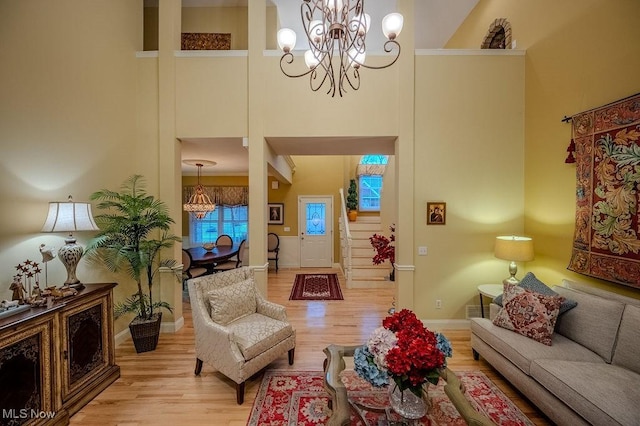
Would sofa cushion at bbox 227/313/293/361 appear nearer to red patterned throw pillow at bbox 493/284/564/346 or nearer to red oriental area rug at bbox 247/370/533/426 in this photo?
red oriental area rug at bbox 247/370/533/426

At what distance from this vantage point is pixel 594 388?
1634mm

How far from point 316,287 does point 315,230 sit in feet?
7.83

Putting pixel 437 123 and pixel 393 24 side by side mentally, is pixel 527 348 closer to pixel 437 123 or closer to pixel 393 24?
pixel 437 123

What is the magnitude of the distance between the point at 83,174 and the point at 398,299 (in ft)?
12.9

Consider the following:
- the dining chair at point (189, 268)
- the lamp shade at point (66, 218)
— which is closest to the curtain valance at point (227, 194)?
the dining chair at point (189, 268)

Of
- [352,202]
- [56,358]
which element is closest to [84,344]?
[56,358]

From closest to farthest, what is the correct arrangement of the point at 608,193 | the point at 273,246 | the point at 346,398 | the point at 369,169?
the point at 346,398 → the point at 608,193 → the point at 273,246 → the point at 369,169

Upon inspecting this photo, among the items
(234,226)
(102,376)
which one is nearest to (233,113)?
(102,376)

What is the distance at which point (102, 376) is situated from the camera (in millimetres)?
2301

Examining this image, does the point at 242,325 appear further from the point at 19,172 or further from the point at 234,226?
the point at 234,226

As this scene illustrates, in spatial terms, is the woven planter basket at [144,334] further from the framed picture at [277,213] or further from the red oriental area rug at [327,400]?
the framed picture at [277,213]

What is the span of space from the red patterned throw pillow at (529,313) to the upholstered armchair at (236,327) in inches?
82.2

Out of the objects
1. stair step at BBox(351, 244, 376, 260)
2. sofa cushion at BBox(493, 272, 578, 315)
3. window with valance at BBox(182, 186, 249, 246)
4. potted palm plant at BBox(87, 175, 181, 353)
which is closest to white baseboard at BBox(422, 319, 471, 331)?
sofa cushion at BBox(493, 272, 578, 315)

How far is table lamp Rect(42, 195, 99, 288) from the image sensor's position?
7.05ft
